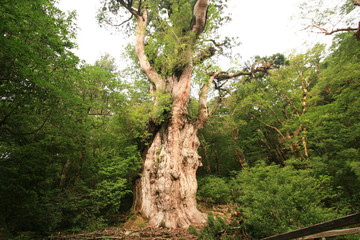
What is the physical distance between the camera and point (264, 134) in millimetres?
15477

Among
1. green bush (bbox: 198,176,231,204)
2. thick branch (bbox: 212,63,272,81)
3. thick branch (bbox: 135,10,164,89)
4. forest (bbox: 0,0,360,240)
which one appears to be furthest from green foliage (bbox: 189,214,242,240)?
thick branch (bbox: 212,63,272,81)

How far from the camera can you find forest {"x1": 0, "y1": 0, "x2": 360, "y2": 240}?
13.3 feet

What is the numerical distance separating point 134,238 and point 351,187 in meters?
7.79

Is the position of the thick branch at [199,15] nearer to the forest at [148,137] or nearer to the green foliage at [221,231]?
the forest at [148,137]

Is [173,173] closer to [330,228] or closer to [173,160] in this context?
[173,160]

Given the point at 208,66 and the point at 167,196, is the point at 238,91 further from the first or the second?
the point at 167,196

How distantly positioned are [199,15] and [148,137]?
7.17 meters

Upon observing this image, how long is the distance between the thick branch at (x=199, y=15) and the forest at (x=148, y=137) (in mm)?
57

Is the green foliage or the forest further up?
the forest

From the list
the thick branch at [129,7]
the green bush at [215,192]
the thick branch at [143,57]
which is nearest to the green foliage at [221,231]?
the green bush at [215,192]

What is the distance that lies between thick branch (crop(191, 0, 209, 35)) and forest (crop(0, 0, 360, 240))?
0.06m

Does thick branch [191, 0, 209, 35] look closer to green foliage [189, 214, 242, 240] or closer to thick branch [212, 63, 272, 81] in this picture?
thick branch [212, 63, 272, 81]

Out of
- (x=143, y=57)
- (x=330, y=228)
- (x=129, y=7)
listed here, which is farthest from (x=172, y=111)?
(x=129, y=7)

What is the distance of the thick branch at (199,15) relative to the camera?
912 centimetres
